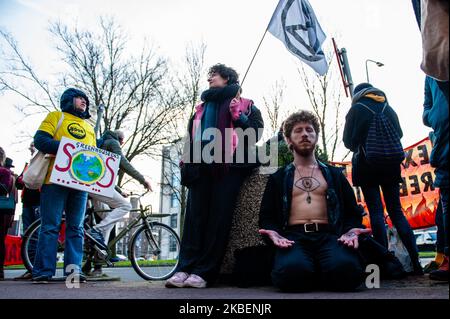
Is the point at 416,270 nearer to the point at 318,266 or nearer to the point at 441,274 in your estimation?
the point at 441,274

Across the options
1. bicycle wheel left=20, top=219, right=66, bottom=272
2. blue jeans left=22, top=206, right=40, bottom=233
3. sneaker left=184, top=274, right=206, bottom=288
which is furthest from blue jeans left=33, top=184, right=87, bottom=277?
blue jeans left=22, top=206, right=40, bottom=233

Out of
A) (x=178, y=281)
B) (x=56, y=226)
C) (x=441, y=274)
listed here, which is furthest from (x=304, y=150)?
(x=56, y=226)

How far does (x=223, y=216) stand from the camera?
343 cm

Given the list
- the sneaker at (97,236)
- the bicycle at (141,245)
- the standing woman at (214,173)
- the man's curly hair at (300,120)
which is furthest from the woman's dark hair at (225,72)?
the sneaker at (97,236)

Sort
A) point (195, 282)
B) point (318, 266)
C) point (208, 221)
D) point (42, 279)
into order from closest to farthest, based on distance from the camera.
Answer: point (318, 266), point (195, 282), point (208, 221), point (42, 279)

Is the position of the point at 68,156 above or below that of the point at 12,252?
above

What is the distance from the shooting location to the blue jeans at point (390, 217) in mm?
3850

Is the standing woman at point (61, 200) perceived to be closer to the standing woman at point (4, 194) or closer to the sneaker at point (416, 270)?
the standing woman at point (4, 194)

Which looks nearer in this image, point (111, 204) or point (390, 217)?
point (390, 217)

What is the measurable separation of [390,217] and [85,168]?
126 inches

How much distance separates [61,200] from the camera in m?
4.27

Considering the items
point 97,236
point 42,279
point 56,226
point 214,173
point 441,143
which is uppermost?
point 441,143

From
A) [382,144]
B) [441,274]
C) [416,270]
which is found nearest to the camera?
[441,274]
